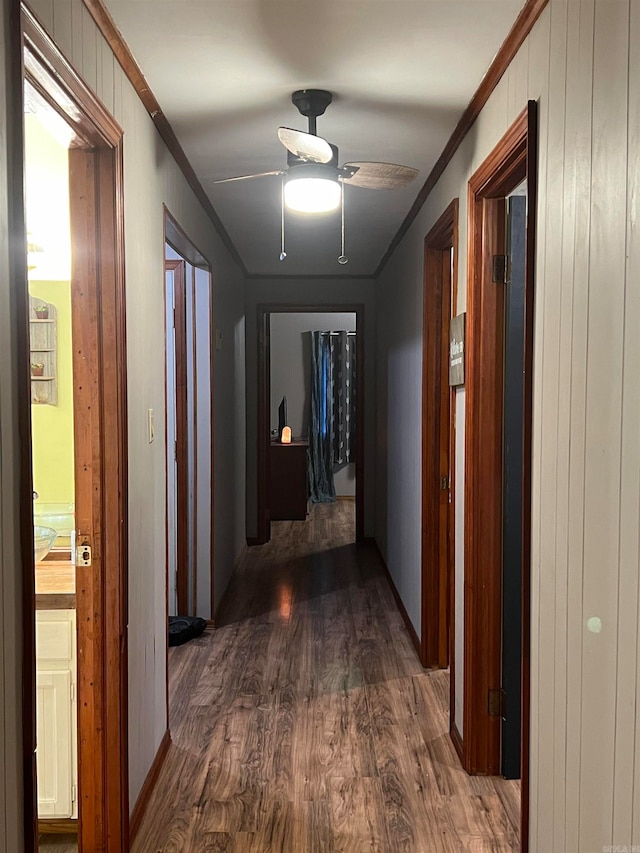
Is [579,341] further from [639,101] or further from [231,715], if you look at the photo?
[231,715]

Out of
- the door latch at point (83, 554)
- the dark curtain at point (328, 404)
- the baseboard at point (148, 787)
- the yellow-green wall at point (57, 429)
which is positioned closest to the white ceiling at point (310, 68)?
the yellow-green wall at point (57, 429)

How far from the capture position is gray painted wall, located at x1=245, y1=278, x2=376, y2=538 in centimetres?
641

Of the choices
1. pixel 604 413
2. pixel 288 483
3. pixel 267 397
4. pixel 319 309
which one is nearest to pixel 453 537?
pixel 604 413

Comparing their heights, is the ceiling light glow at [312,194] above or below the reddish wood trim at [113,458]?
above

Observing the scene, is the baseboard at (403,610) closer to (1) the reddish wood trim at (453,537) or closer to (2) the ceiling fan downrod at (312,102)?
(1) the reddish wood trim at (453,537)

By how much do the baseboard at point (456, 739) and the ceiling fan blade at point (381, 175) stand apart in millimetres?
2122

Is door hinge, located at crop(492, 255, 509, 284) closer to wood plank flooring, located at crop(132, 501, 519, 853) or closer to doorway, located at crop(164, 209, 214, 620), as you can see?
wood plank flooring, located at crop(132, 501, 519, 853)

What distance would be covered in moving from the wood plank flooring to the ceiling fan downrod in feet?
7.55

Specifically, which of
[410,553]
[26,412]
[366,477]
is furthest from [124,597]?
[366,477]

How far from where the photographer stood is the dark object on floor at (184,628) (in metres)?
4.14

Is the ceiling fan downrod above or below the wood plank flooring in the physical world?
above

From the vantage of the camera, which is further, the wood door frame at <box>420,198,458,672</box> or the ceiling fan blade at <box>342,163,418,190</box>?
the wood door frame at <box>420,198,458,672</box>

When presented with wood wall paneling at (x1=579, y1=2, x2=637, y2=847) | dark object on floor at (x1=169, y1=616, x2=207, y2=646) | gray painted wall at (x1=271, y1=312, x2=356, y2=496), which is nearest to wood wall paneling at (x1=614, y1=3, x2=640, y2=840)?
wood wall paneling at (x1=579, y1=2, x2=637, y2=847)

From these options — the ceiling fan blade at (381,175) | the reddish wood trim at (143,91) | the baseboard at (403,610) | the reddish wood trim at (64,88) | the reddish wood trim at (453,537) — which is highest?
the reddish wood trim at (143,91)
